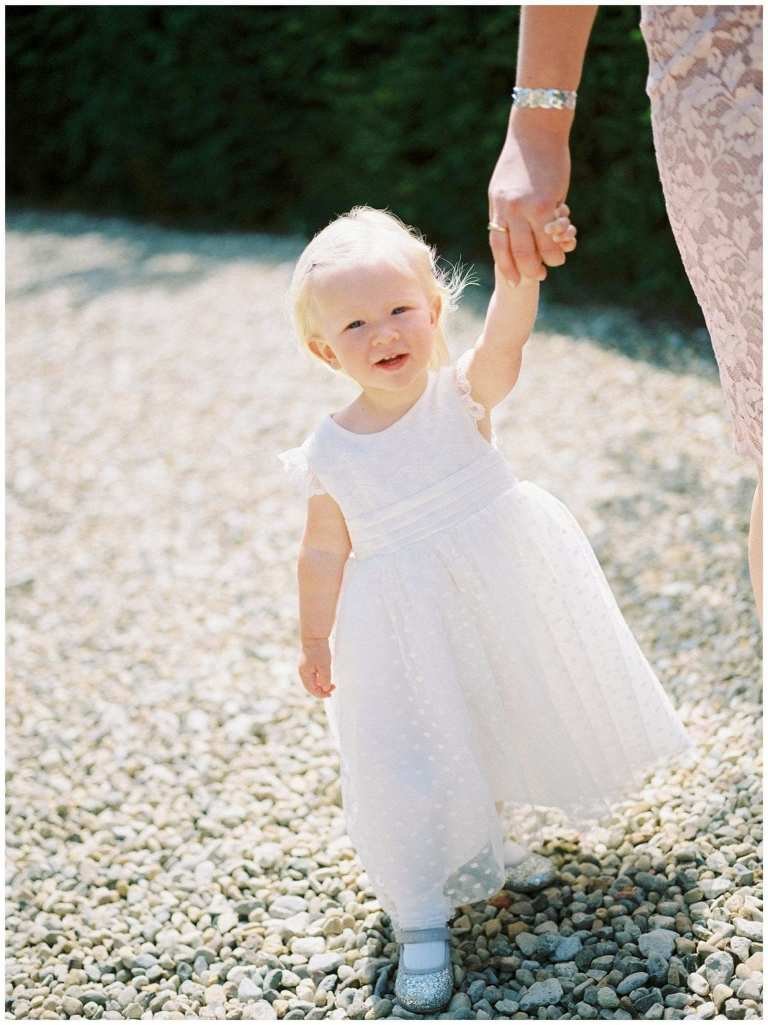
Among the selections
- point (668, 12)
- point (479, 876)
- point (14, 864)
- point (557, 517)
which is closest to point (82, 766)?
point (14, 864)

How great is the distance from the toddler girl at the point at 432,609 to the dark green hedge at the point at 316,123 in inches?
153

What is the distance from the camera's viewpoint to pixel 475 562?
2062 mm

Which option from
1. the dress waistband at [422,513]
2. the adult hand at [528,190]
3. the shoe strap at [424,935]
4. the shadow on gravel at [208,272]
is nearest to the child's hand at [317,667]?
the dress waistband at [422,513]

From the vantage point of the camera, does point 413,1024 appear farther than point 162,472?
No

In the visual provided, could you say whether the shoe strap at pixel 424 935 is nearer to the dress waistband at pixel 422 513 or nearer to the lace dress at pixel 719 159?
the dress waistband at pixel 422 513

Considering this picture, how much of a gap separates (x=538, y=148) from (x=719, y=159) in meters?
0.28

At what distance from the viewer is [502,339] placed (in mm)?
1990

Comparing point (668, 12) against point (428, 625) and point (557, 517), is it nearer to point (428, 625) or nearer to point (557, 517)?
point (557, 517)

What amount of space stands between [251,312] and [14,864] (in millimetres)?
4459

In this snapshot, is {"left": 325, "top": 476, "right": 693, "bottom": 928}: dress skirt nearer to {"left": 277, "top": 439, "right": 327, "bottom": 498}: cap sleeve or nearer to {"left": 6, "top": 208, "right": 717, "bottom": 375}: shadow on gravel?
{"left": 277, "top": 439, "right": 327, "bottom": 498}: cap sleeve

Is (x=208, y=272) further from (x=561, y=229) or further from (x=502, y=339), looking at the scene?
(x=561, y=229)

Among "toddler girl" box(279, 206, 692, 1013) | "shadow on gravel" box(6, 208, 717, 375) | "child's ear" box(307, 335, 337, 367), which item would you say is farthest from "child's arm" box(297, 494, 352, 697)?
"shadow on gravel" box(6, 208, 717, 375)

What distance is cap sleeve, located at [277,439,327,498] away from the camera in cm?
208

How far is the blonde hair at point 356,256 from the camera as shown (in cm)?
199
